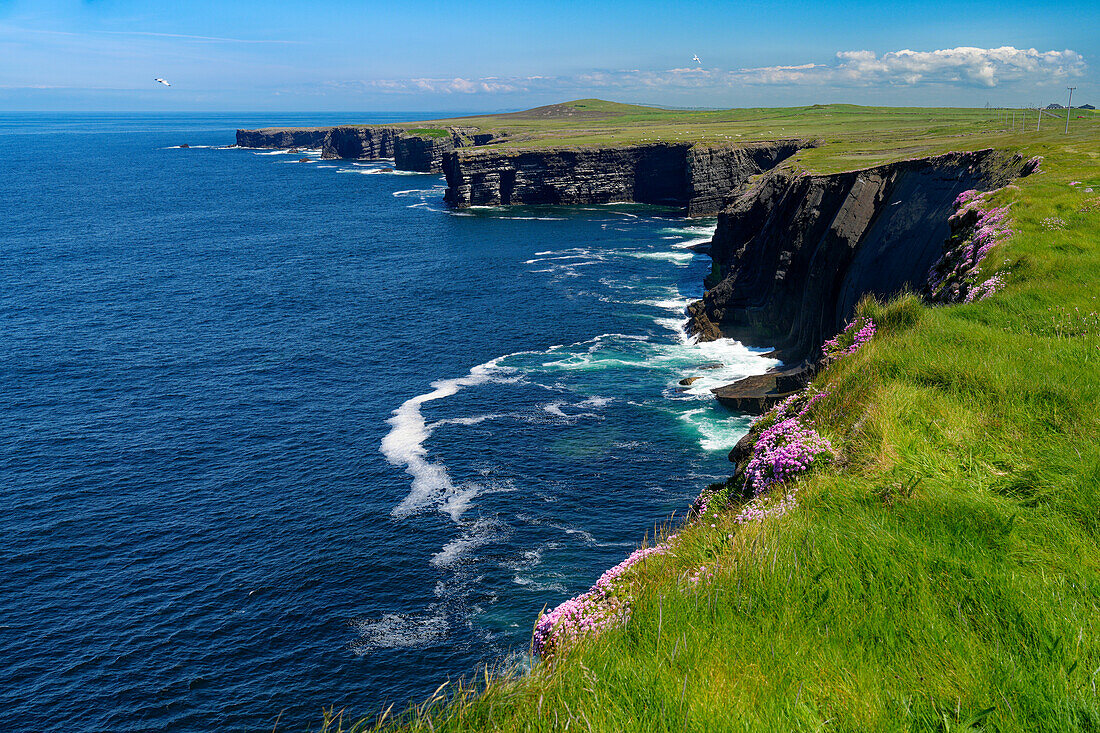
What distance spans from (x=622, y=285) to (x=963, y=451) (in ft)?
239

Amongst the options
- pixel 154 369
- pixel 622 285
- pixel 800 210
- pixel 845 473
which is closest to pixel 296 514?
pixel 154 369

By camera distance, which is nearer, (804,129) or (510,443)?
(510,443)

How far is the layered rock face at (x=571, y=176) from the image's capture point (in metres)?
144

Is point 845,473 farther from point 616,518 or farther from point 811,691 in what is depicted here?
point 616,518

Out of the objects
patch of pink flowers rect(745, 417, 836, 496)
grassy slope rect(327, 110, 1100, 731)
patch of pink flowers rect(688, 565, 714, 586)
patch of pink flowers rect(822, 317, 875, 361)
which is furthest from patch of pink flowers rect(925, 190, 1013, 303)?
patch of pink flowers rect(688, 565, 714, 586)

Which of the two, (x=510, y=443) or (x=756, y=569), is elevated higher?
(x=756, y=569)

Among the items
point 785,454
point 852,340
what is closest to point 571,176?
point 852,340

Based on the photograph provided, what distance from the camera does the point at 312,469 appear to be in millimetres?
42375

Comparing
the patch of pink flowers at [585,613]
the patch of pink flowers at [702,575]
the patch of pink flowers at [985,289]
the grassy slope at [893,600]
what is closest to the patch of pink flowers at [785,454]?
the grassy slope at [893,600]

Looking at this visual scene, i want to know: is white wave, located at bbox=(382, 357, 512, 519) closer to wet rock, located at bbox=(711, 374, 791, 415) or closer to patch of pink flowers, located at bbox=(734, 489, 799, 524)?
wet rock, located at bbox=(711, 374, 791, 415)

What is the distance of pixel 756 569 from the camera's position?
7.75 meters

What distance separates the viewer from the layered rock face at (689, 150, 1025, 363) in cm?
4278

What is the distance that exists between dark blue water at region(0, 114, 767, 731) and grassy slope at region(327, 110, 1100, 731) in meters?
17.2

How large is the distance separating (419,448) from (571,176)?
111163 millimetres
